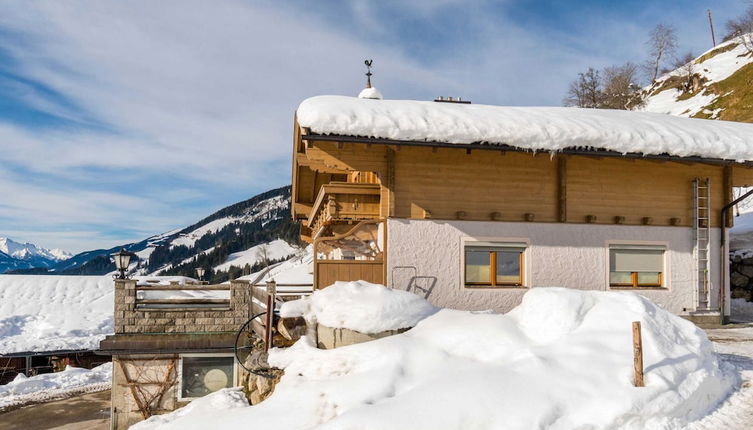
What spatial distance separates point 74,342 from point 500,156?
3259 cm

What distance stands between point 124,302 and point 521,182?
36.9ft

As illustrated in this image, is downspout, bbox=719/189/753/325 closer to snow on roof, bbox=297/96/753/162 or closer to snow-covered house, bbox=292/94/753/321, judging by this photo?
snow-covered house, bbox=292/94/753/321

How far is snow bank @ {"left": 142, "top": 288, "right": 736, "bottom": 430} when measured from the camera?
A: 6.79m

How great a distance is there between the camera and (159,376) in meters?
15.3

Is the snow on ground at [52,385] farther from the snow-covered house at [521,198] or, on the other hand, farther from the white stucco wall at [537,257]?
the white stucco wall at [537,257]

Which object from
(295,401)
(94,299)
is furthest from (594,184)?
(94,299)

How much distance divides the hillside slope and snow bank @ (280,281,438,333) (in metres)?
41.1

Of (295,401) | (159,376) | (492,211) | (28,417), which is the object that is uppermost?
(492,211)

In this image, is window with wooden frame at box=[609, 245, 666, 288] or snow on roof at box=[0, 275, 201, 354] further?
snow on roof at box=[0, 275, 201, 354]

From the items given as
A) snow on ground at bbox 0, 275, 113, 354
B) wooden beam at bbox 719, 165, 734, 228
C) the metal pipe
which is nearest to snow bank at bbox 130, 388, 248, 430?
the metal pipe

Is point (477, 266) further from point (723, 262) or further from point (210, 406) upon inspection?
point (723, 262)

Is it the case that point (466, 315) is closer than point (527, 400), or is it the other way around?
point (527, 400)

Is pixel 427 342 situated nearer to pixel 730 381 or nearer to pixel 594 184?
pixel 730 381

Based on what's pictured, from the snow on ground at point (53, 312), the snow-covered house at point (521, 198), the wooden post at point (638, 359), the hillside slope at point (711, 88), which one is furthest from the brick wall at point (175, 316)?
the hillside slope at point (711, 88)
